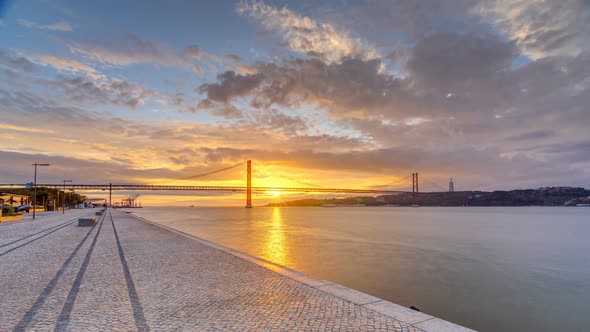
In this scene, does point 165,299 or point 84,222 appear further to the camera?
point 84,222

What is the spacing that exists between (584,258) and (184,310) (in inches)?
804

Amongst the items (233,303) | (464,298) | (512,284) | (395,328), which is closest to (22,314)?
(233,303)

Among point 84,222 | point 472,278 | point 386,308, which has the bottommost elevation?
point 472,278

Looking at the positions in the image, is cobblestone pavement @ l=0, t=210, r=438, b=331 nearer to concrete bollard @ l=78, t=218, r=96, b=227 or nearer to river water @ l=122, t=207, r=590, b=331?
river water @ l=122, t=207, r=590, b=331

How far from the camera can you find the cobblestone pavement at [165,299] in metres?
4.52

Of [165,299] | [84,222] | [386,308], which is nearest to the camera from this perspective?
[386,308]

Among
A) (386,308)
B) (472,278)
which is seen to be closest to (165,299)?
(386,308)

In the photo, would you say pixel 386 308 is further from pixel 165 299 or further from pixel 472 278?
pixel 472 278

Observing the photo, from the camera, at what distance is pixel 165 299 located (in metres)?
5.66

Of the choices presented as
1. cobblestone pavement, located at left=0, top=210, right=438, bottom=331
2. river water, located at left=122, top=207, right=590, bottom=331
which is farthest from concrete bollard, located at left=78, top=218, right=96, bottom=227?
cobblestone pavement, located at left=0, top=210, right=438, bottom=331

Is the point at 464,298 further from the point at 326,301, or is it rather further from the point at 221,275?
the point at 221,275

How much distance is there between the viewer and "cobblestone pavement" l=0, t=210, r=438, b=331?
452cm

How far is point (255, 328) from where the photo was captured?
4359mm

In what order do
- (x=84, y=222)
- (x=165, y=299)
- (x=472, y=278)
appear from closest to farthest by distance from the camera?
(x=165, y=299), (x=472, y=278), (x=84, y=222)
